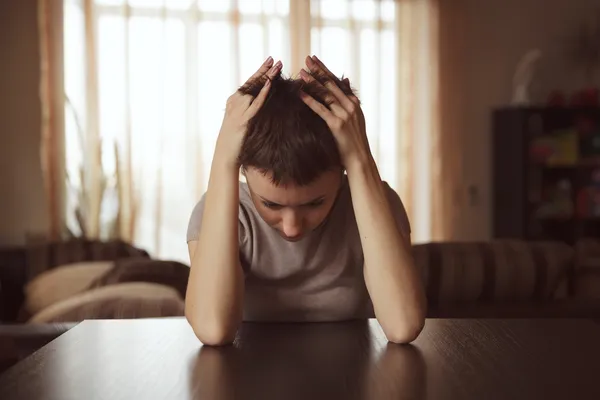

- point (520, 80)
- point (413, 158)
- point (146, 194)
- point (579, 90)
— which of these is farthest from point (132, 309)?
point (579, 90)

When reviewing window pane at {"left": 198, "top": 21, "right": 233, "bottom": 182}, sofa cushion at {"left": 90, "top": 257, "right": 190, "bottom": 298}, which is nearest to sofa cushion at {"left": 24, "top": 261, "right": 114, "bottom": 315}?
sofa cushion at {"left": 90, "top": 257, "right": 190, "bottom": 298}

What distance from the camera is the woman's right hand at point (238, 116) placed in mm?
1085

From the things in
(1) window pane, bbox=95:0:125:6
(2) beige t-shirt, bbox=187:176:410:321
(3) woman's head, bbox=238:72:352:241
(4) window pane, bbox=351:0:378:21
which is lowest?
(2) beige t-shirt, bbox=187:176:410:321

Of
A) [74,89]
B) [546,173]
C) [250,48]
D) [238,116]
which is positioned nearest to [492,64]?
[546,173]

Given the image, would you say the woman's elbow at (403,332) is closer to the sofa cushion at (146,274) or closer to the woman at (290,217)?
the woman at (290,217)

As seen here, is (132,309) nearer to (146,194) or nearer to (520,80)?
(146,194)

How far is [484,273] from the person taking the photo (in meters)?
1.97

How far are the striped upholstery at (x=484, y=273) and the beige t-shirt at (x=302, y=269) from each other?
70 centimetres

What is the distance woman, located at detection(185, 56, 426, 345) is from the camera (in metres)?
1.06

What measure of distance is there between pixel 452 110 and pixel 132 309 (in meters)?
3.82

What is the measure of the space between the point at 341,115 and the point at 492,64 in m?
4.74

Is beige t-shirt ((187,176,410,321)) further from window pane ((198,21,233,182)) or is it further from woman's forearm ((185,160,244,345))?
window pane ((198,21,233,182))

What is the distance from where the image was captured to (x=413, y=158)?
17.2 feet

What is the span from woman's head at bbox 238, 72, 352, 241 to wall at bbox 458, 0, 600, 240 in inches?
179
